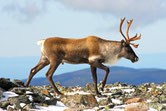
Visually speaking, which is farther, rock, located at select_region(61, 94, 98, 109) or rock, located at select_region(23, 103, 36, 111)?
rock, located at select_region(61, 94, 98, 109)

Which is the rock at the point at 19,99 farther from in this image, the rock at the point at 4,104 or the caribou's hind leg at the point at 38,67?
the caribou's hind leg at the point at 38,67

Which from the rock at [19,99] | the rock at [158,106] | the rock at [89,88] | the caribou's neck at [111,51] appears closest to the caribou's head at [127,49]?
the caribou's neck at [111,51]

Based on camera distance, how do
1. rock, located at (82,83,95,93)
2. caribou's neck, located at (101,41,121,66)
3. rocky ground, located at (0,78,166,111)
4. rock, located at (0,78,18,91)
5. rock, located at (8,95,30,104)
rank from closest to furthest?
rocky ground, located at (0,78,166,111)
rock, located at (8,95,30,104)
rock, located at (0,78,18,91)
caribou's neck, located at (101,41,121,66)
rock, located at (82,83,95,93)

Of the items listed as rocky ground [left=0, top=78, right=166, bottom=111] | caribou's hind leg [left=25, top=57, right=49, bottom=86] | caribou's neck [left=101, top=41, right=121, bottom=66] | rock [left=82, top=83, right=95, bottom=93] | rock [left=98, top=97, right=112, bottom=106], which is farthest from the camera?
rock [left=82, top=83, right=95, bottom=93]

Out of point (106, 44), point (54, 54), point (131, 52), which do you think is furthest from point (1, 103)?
point (131, 52)

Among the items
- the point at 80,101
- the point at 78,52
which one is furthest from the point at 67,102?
the point at 78,52

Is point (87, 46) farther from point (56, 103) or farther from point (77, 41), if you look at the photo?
point (56, 103)

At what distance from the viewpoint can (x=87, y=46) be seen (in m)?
10.2

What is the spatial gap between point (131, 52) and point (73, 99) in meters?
3.66

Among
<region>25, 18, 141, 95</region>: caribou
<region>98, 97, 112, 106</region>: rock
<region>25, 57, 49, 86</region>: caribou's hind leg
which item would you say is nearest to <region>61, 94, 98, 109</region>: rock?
<region>98, 97, 112, 106</region>: rock

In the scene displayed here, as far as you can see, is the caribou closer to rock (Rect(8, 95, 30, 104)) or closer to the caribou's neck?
the caribou's neck

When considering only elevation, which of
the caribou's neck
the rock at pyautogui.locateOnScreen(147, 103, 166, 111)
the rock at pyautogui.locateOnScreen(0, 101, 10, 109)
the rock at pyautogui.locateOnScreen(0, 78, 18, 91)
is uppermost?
the caribou's neck

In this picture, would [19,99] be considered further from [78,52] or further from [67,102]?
[78,52]

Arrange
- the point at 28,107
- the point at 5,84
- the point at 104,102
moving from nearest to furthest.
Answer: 1. the point at 28,107
2. the point at 104,102
3. the point at 5,84
